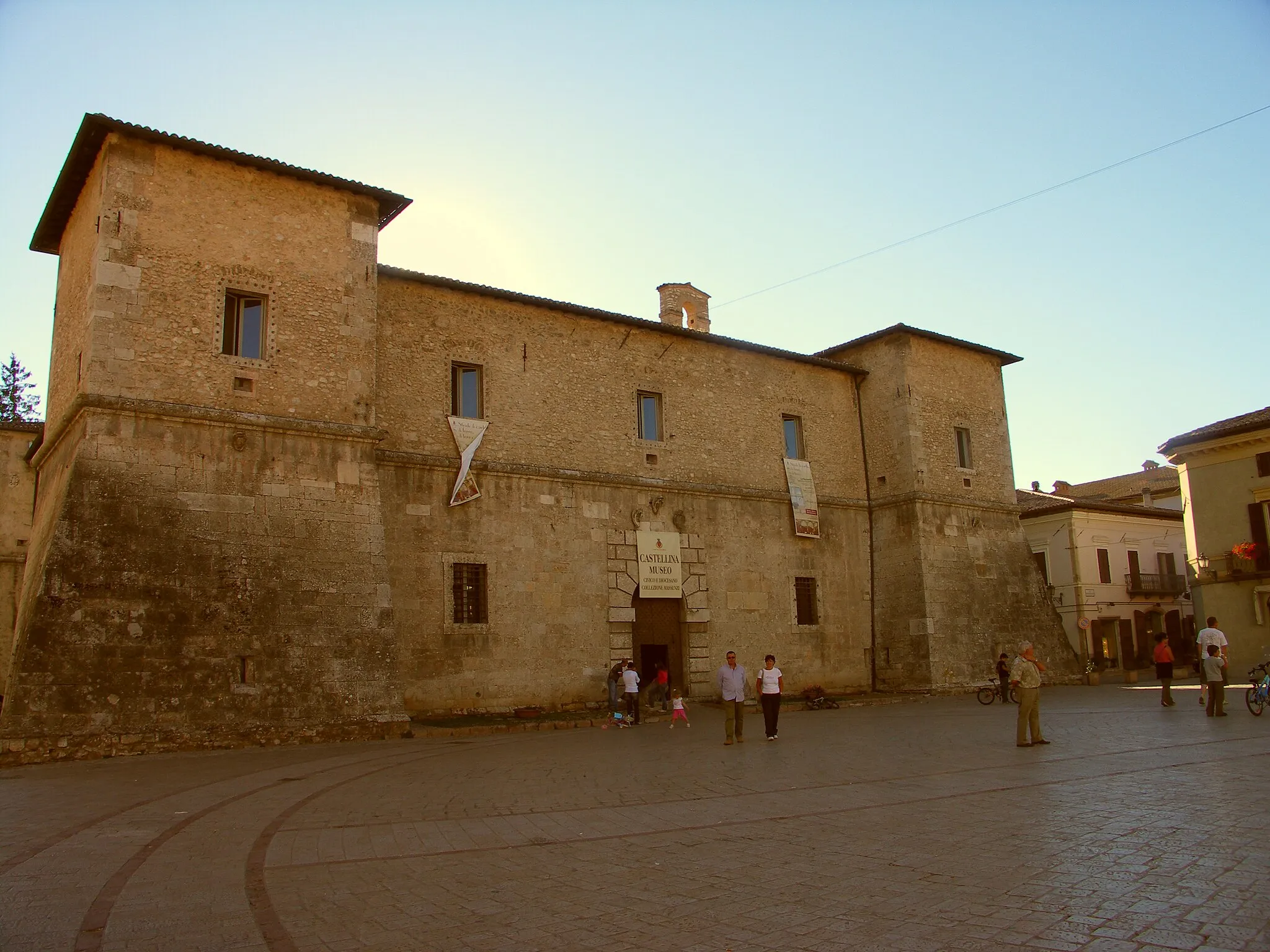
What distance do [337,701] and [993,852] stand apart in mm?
12412

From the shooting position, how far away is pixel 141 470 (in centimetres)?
1586

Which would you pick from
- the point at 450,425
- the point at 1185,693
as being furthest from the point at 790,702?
the point at 450,425

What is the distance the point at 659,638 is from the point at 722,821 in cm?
1572

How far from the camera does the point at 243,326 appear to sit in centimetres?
1759

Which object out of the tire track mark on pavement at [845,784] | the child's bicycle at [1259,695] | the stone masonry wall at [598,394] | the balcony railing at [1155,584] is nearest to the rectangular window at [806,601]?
the stone masonry wall at [598,394]

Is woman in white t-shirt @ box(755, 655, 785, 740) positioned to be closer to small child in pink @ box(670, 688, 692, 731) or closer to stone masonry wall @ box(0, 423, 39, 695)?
small child in pink @ box(670, 688, 692, 731)

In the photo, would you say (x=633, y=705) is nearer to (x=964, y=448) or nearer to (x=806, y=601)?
(x=806, y=601)

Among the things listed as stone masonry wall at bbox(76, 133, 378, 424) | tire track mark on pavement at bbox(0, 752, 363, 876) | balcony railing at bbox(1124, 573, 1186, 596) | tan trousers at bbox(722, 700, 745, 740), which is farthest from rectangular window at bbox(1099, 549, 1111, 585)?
tire track mark on pavement at bbox(0, 752, 363, 876)

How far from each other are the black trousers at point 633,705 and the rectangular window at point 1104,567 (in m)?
28.0

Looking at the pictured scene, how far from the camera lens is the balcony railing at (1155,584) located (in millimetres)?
41000

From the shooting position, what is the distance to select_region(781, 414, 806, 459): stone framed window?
27.6 meters

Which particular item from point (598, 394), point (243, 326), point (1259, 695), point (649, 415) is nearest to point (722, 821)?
point (243, 326)

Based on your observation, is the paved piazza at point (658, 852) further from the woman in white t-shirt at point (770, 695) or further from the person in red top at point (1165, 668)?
the person in red top at point (1165, 668)

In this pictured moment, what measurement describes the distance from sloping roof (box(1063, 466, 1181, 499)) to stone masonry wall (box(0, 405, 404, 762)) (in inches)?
1630
